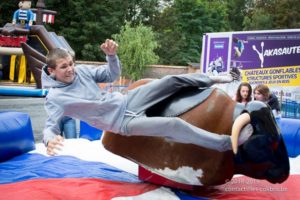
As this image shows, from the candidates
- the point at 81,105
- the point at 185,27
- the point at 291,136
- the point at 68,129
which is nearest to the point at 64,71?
the point at 81,105

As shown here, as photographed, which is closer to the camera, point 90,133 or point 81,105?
point 81,105

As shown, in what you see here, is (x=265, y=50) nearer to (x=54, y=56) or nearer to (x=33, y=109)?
(x=33, y=109)

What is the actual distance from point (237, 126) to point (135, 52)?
69.8ft

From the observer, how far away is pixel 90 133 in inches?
202

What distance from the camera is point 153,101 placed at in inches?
103

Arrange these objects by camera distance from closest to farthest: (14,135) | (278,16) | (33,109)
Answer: (14,135), (33,109), (278,16)

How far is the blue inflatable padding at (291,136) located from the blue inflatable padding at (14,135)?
226 centimetres

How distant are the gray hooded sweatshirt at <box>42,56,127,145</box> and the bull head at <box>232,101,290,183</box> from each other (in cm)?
68

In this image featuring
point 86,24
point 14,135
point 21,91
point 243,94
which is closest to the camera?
point 14,135

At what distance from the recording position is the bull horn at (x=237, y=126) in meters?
2.34

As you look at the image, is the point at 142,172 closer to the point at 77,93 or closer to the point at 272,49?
the point at 77,93

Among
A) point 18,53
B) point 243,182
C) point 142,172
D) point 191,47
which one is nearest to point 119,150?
point 142,172

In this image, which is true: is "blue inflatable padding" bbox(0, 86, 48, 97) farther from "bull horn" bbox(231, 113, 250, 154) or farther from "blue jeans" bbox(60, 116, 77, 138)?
"bull horn" bbox(231, 113, 250, 154)

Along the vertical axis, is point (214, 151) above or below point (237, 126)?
below
